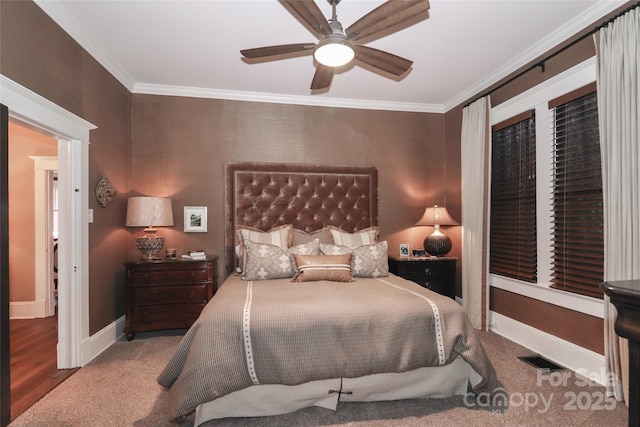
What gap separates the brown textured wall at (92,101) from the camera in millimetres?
Answer: 2312

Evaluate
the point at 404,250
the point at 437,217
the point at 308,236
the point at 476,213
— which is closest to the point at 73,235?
the point at 308,236

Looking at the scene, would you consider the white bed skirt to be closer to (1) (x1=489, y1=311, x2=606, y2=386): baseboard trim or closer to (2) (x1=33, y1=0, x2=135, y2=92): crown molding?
(1) (x1=489, y1=311, x2=606, y2=386): baseboard trim

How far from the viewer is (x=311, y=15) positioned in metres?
2.08

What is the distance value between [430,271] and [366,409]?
2351mm

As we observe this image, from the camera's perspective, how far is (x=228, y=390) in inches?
81.6

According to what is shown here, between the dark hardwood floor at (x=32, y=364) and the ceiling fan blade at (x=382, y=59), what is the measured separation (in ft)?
11.1

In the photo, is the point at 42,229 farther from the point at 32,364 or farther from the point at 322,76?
the point at 322,76

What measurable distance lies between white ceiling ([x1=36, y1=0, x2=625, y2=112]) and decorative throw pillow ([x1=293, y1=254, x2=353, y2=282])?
79.2 inches

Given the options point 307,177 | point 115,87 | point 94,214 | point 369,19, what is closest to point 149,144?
point 115,87

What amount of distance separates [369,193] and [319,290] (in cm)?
218

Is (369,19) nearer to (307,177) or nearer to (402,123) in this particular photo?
(307,177)

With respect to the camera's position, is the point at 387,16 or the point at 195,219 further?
the point at 195,219

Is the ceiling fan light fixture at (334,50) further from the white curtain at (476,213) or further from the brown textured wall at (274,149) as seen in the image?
the white curtain at (476,213)

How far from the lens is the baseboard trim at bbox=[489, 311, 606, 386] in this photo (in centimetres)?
271
